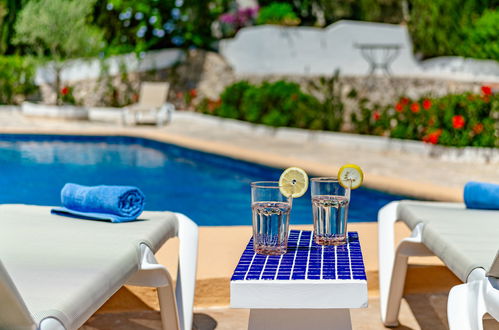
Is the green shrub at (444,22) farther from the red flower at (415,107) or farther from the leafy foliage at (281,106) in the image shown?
the red flower at (415,107)

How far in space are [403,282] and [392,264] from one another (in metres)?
0.10

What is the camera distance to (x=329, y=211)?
2477mm

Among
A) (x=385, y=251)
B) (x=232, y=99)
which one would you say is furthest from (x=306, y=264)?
(x=232, y=99)

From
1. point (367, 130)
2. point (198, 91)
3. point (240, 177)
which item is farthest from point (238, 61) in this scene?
point (240, 177)

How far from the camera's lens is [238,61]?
62.5ft

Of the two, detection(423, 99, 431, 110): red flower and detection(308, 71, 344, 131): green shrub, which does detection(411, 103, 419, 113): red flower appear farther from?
detection(308, 71, 344, 131): green shrub

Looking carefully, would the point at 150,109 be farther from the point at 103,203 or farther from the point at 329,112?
the point at 103,203

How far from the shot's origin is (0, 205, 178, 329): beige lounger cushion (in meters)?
1.87

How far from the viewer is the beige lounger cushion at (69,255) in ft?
6.15

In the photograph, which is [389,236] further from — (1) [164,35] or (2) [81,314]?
(1) [164,35]

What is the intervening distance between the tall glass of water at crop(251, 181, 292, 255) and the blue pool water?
4.25m

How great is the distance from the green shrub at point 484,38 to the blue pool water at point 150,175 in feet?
24.8

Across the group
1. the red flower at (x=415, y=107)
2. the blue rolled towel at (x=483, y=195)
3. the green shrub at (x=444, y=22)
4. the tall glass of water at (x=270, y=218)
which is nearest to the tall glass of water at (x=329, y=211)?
the tall glass of water at (x=270, y=218)

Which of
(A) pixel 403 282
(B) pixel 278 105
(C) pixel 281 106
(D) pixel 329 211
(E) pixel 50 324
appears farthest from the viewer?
(B) pixel 278 105
